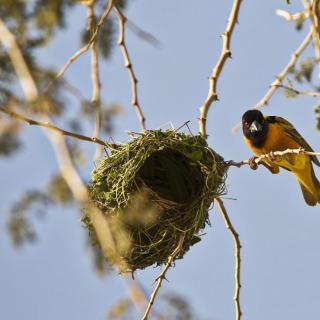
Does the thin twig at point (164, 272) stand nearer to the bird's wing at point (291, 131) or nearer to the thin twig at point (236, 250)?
the thin twig at point (236, 250)

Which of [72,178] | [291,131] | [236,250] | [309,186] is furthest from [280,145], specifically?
[72,178]

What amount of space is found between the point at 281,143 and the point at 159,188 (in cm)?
158

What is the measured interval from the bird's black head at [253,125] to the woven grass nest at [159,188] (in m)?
1.16

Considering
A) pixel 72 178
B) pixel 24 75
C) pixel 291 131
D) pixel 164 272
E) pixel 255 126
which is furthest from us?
pixel 291 131

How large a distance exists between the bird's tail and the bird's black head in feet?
1.48

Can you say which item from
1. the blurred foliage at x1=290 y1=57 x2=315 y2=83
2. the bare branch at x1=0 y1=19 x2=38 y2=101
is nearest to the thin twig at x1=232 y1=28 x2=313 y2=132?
the blurred foliage at x1=290 y1=57 x2=315 y2=83

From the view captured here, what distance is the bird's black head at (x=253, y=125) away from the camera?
4.62m

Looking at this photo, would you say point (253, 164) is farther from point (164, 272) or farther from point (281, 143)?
point (281, 143)

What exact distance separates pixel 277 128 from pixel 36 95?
309 centimetres

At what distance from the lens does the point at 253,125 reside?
181 inches

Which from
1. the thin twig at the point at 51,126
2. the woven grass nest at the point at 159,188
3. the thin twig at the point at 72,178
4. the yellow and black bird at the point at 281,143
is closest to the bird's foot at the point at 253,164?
the woven grass nest at the point at 159,188

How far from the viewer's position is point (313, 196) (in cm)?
483

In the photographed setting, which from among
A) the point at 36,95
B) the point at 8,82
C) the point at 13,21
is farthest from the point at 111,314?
the point at 13,21

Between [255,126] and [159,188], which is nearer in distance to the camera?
[159,188]
